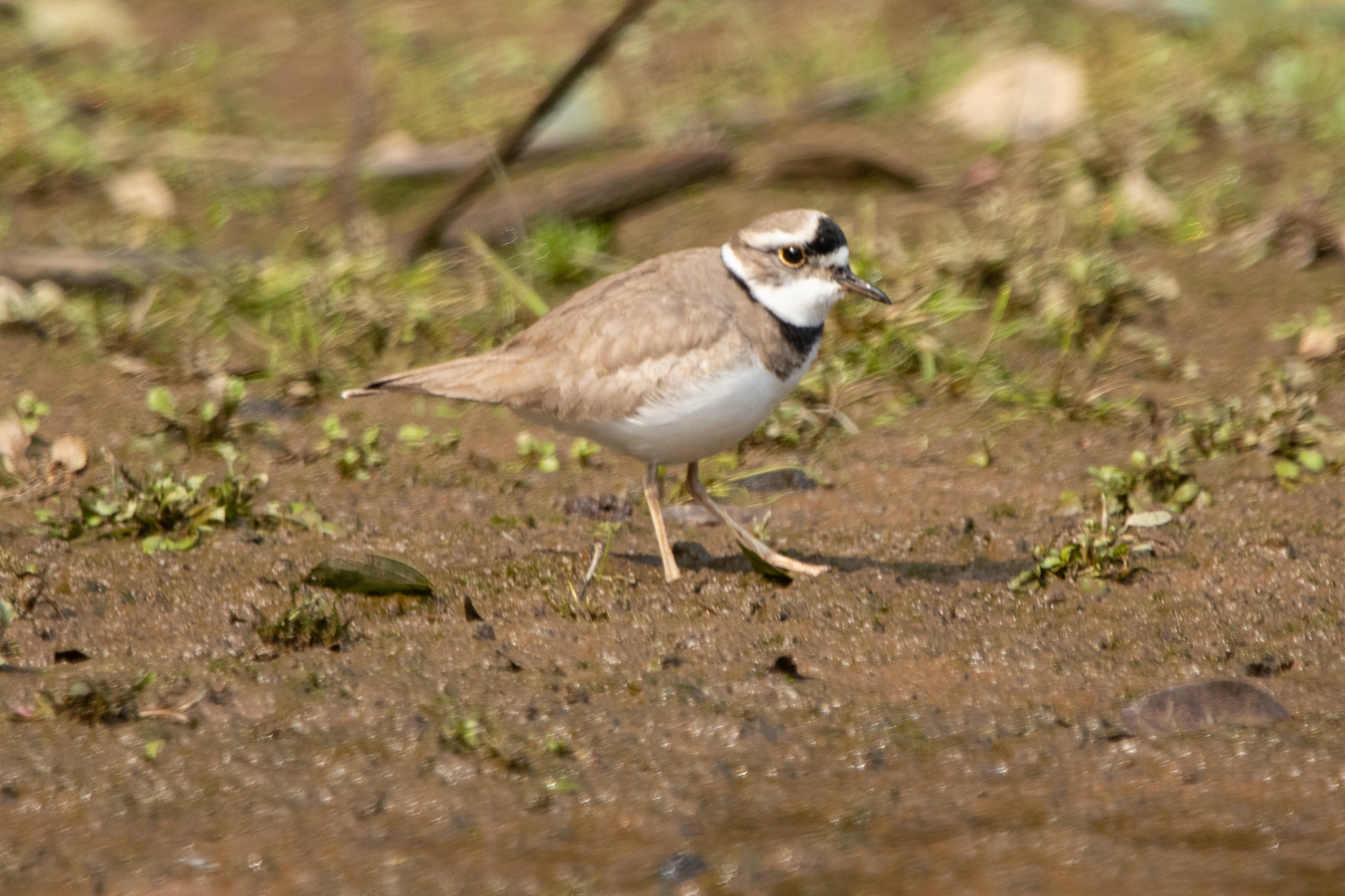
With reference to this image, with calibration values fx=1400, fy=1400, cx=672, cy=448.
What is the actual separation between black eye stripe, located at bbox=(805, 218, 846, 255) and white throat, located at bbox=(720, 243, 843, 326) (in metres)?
0.09

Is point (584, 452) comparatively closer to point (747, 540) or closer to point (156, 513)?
point (747, 540)

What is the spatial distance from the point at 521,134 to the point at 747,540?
3012 millimetres

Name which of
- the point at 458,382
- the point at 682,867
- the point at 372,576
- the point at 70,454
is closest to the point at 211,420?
the point at 70,454

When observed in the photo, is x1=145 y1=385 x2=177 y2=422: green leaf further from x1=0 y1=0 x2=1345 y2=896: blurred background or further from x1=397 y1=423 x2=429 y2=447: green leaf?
x1=397 y1=423 x2=429 y2=447: green leaf

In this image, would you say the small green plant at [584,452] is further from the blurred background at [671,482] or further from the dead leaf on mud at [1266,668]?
the dead leaf on mud at [1266,668]

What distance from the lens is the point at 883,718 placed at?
11.4 ft

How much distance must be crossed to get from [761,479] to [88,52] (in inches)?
262

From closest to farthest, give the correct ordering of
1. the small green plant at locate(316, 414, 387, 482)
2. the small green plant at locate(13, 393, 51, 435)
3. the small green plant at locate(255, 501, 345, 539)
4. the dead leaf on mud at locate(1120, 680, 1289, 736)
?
the dead leaf on mud at locate(1120, 680, 1289, 736) < the small green plant at locate(255, 501, 345, 539) < the small green plant at locate(13, 393, 51, 435) < the small green plant at locate(316, 414, 387, 482)

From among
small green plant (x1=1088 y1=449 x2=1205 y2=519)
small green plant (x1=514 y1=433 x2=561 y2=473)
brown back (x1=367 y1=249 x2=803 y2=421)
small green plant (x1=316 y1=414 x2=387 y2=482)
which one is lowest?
small green plant (x1=1088 y1=449 x2=1205 y2=519)

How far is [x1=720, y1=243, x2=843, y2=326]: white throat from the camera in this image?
14.4 ft

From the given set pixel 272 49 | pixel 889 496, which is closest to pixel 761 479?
pixel 889 496

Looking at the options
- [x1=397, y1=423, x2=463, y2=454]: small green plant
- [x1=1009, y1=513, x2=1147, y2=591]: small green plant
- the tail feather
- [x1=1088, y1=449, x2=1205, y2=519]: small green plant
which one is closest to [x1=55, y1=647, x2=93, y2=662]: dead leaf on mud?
the tail feather

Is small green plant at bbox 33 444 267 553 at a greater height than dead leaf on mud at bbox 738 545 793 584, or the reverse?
small green plant at bbox 33 444 267 553

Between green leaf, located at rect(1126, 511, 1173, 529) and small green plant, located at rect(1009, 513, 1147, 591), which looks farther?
green leaf, located at rect(1126, 511, 1173, 529)
